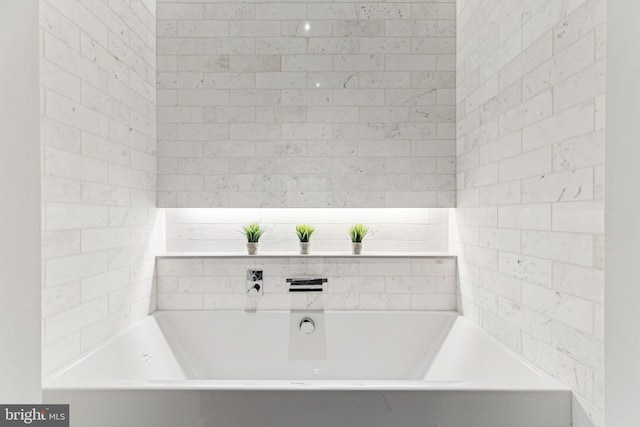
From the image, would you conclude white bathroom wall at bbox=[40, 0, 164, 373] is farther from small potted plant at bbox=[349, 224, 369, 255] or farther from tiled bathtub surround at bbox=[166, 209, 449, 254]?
small potted plant at bbox=[349, 224, 369, 255]

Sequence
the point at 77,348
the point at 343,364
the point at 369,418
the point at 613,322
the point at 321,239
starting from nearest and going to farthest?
the point at 613,322 → the point at 369,418 → the point at 77,348 → the point at 343,364 → the point at 321,239

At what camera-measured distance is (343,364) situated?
81.6 inches

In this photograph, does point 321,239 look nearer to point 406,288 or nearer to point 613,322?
point 406,288

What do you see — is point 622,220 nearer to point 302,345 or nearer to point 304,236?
point 304,236

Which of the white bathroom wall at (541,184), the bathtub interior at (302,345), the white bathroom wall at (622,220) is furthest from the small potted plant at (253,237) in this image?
the white bathroom wall at (622,220)

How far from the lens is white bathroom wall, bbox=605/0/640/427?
99cm

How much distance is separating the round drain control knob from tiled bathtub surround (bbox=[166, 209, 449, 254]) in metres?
0.46

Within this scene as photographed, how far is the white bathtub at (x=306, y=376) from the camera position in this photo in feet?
3.80

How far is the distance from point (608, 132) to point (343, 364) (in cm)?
170

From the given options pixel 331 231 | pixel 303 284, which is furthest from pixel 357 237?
pixel 303 284

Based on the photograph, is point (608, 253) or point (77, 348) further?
point (77, 348)

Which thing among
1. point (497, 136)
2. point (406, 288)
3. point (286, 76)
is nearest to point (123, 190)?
point (286, 76)

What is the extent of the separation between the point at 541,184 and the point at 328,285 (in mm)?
1301

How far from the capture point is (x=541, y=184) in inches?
51.2
